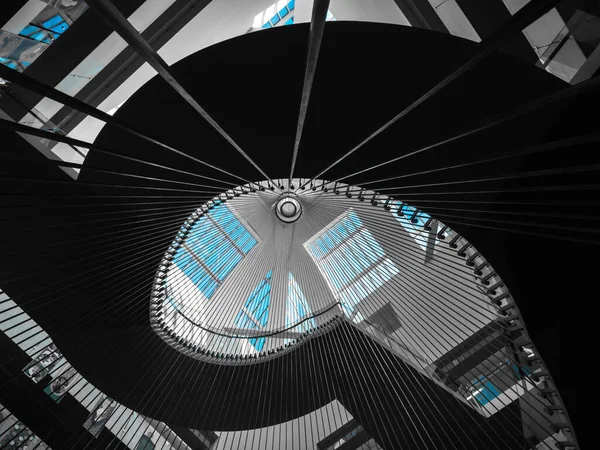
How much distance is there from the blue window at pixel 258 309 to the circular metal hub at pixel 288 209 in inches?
51.4

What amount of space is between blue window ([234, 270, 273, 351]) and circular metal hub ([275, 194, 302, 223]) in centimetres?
131

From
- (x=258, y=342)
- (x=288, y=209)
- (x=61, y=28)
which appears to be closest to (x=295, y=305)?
(x=258, y=342)

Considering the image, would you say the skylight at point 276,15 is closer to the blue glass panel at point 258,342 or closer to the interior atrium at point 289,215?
the interior atrium at point 289,215

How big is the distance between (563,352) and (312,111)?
407cm

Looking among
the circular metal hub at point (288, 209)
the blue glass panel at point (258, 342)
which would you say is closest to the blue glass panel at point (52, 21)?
the circular metal hub at point (288, 209)

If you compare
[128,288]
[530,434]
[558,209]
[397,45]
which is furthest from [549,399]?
[128,288]

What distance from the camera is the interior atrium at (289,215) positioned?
3.87 m

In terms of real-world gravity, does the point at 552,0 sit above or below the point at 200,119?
below

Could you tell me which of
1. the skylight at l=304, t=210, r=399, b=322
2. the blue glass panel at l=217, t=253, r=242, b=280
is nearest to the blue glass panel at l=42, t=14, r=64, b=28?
the blue glass panel at l=217, t=253, r=242, b=280

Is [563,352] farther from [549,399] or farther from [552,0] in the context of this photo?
[552,0]

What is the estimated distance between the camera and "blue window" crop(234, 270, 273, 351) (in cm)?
834

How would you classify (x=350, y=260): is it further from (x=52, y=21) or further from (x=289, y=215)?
(x=52, y=21)

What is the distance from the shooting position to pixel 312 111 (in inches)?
173

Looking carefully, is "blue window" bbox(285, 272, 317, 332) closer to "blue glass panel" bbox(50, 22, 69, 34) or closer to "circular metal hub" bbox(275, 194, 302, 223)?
"circular metal hub" bbox(275, 194, 302, 223)
